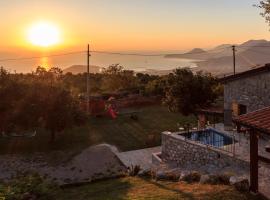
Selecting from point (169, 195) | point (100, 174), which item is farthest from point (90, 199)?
point (100, 174)

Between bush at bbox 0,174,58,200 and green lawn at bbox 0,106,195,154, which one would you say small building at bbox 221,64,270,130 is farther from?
bush at bbox 0,174,58,200

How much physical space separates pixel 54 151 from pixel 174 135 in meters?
10.3

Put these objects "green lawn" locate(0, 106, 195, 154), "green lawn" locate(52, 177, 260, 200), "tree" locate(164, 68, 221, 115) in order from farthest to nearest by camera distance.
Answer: "tree" locate(164, 68, 221, 115), "green lawn" locate(0, 106, 195, 154), "green lawn" locate(52, 177, 260, 200)

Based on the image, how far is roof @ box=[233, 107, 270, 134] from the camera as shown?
11426mm

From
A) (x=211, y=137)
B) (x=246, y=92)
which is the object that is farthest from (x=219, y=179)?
(x=246, y=92)

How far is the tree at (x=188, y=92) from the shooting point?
2828 centimetres

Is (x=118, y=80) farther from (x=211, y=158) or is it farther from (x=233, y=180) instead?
(x=233, y=180)

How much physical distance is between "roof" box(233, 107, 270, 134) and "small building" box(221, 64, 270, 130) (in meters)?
6.97

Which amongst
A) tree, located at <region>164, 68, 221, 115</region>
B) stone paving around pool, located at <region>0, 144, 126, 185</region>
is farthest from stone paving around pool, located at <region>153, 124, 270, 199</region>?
tree, located at <region>164, 68, 221, 115</region>

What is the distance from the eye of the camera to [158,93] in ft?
150

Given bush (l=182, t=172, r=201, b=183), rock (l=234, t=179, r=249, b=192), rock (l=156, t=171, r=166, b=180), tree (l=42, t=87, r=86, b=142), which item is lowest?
rock (l=156, t=171, r=166, b=180)

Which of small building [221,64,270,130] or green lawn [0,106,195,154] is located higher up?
small building [221,64,270,130]

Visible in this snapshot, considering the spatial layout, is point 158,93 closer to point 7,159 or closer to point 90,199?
point 7,159

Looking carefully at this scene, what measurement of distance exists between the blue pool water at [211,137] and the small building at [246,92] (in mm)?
1732
